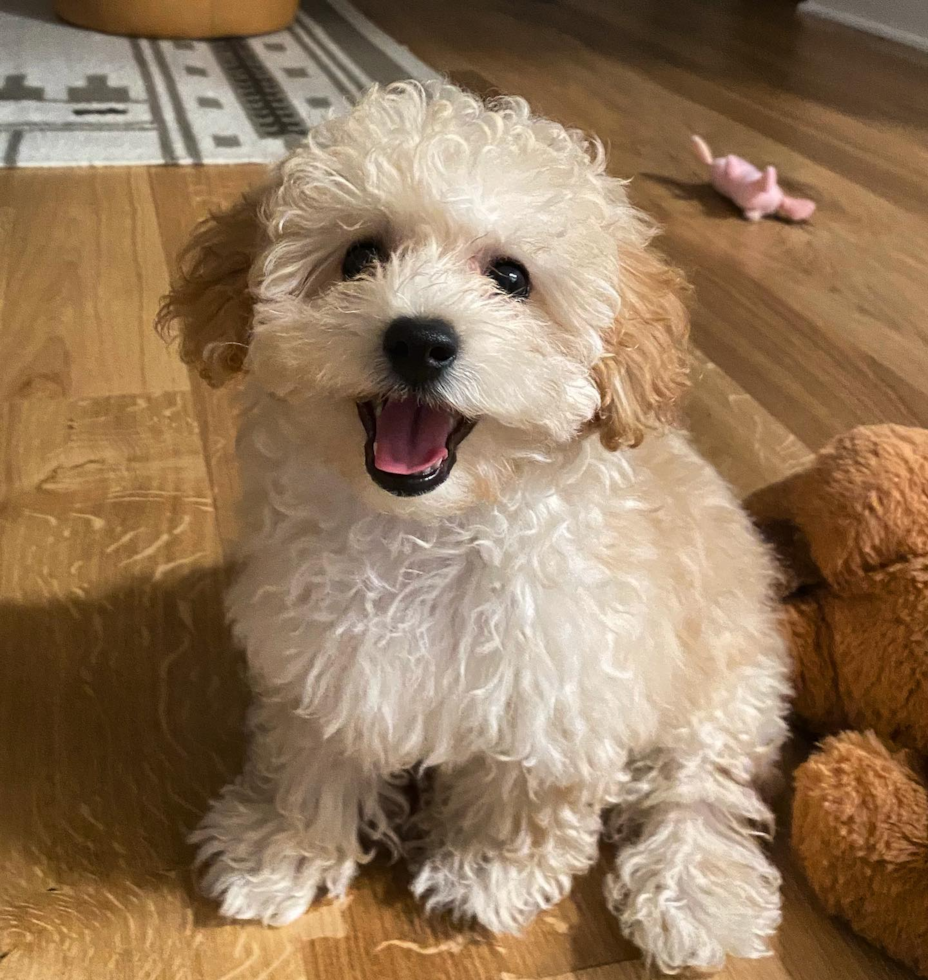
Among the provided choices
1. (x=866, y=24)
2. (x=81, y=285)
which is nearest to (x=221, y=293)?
(x=81, y=285)

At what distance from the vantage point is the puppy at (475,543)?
828 millimetres

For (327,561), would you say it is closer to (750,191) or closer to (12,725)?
(12,725)

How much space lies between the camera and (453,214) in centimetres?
83

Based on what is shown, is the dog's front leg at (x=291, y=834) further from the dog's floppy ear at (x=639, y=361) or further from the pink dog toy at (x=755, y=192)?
the pink dog toy at (x=755, y=192)

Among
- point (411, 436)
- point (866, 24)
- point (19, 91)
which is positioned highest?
point (411, 436)

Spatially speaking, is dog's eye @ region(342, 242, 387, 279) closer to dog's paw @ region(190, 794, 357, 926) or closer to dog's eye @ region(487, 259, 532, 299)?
dog's eye @ region(487, 259, 532, 299)

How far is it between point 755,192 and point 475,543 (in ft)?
6.14

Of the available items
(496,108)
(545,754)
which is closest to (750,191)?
(496,108)

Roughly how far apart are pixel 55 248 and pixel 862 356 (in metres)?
1.60

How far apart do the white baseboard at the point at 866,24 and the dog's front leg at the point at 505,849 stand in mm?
4075

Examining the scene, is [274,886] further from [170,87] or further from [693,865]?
[170,87]

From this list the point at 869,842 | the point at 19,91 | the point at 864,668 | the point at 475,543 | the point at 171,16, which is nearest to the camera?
the point at 475,543

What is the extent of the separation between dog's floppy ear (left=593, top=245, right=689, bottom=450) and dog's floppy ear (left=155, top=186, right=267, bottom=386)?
0.30 metres

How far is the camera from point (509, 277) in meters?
0.87
